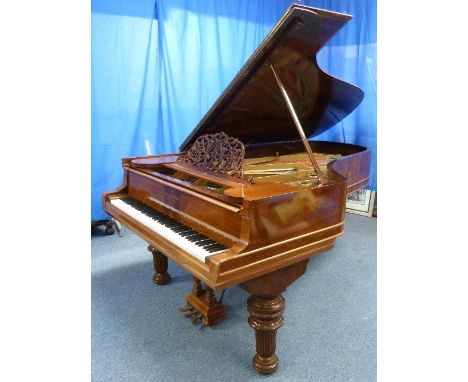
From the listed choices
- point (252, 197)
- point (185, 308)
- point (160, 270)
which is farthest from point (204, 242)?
point (160, 270)

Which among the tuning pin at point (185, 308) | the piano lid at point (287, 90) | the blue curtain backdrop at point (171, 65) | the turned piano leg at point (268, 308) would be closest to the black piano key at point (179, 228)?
the turned piano leg at point (268, 308)

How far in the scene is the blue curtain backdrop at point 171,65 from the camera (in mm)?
3514

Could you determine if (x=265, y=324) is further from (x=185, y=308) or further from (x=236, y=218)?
(x=185, y=308)

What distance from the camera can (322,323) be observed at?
2.27 metres

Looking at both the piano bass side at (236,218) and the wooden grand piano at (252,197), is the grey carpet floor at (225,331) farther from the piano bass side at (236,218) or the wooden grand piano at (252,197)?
the piano bass side at (236,218)

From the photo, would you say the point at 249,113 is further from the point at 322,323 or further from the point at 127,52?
the point at 127,52

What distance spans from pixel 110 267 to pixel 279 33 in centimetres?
232

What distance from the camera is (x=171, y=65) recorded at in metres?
3.78

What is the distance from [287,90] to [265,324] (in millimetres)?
1539

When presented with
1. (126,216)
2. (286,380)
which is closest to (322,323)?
(286,380)

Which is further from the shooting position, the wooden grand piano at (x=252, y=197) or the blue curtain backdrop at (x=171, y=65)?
the blue curtain backdrop at (x=171, y=65)

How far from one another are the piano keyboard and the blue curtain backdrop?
1.56 meters

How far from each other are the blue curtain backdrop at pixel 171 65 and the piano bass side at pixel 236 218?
1.52 m

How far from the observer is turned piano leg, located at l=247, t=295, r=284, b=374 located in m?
1.72
